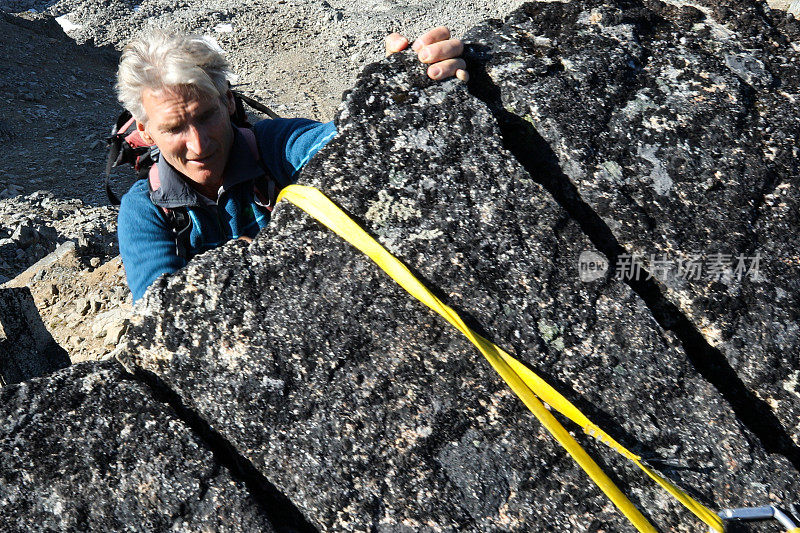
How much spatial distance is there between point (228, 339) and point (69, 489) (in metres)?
0.44

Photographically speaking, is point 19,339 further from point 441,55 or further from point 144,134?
point 441,55

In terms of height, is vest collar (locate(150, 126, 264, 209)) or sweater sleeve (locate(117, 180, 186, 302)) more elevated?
vest collar (locate(150, 126, 264, 209))

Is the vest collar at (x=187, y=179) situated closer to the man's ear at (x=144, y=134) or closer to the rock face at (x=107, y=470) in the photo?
the man's ear at (x=144, y=134)

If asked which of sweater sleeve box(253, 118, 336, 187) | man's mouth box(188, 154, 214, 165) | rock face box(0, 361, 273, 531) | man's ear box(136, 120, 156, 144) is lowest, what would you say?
rock face box(0, 361, 273, 531)

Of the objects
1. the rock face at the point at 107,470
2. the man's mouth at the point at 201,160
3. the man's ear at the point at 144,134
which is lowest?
the rock face at the point at 107,470

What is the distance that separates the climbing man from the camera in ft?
A: 6.57

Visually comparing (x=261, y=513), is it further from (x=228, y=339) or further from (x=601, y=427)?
(x=601, y=427)

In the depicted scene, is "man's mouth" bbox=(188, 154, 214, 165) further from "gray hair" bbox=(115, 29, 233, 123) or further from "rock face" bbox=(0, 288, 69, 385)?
"rock face" bbox=(0, 288, 69, 385)

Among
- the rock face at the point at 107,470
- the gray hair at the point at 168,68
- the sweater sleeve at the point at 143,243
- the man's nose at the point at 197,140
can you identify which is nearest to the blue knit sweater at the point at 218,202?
the sweater sleeve at the point at 143,243

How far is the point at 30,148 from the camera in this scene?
25.1 ft

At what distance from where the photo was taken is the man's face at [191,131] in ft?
6.78

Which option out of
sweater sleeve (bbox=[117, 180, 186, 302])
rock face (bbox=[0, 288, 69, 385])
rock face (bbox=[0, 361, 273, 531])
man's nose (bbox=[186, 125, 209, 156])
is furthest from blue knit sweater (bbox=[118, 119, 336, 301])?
rock face (bbox=[0, 361, 273, 531])

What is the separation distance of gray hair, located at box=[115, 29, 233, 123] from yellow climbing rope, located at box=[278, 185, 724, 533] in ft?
2.11

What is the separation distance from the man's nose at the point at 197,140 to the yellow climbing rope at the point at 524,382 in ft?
1.94
